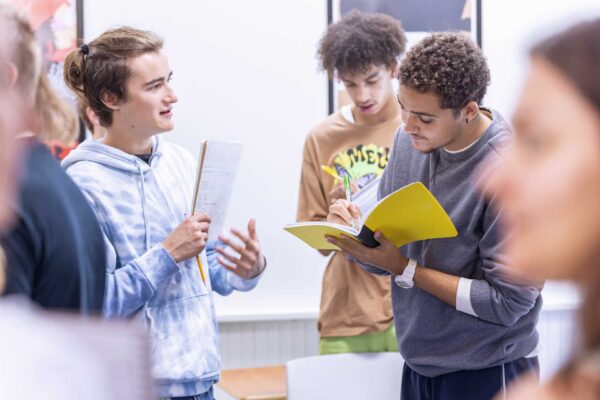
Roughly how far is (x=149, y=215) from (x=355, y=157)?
3.79 feet

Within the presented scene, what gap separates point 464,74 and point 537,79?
1.34 meters

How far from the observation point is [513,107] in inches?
27.9

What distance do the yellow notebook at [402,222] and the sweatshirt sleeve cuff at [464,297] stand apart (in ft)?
0.41

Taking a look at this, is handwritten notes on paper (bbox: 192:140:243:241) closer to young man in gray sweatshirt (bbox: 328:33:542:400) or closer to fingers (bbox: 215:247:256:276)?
fingers (bbox: 215:247:256:276)

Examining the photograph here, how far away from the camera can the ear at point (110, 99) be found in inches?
84.3

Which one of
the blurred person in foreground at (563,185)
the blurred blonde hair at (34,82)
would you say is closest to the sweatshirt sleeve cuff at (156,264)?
the blurred blonde hair at (34,82)

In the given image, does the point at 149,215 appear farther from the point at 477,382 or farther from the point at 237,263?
the point at 477,382

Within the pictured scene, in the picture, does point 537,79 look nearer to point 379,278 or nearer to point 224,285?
point 224,285

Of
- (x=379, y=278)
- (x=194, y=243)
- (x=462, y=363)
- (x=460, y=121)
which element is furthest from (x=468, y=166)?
(x=379, y=278)

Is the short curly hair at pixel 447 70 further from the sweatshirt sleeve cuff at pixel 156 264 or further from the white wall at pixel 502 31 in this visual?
the white wall at pixel 502 31

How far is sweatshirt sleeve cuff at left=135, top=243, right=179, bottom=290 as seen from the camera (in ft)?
6.40

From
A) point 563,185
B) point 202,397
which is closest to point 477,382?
point 202,397

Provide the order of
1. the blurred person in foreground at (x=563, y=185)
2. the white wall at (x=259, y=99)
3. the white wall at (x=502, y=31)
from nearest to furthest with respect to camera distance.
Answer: the blurred person in foreground at (x=563, y=185) → the white wall at (x=259, y=99) → the white wall at (x=502, y=31)

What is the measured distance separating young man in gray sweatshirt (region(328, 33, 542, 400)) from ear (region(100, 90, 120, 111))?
0.72m
